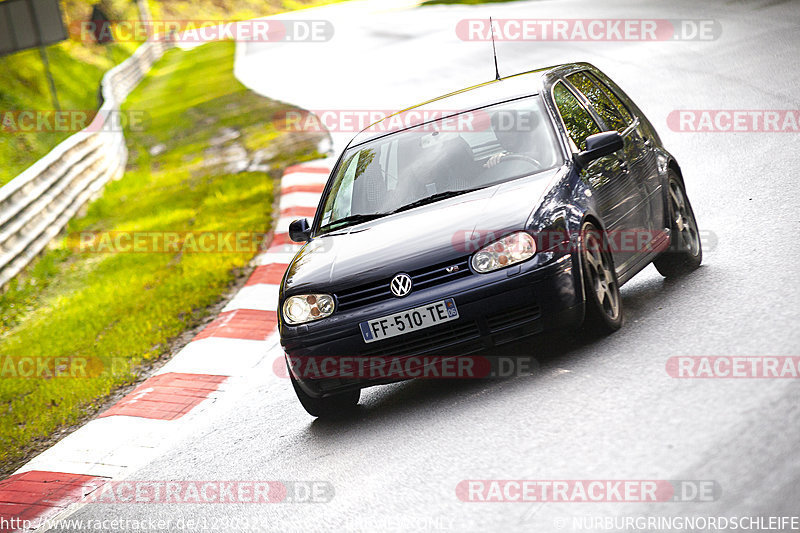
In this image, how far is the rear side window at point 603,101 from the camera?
303 inches

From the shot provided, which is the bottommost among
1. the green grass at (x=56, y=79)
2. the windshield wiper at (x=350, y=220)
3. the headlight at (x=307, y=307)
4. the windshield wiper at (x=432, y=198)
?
→ the green grass at (x=56, y=79)

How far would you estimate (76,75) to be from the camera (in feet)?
102

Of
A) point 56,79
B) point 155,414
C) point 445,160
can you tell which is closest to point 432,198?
point 445,160

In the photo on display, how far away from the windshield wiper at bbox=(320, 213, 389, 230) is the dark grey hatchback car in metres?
0.01

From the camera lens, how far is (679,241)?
773cm

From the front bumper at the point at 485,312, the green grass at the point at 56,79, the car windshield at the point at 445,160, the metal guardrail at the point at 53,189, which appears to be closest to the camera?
the front bumper at the point at 485,312

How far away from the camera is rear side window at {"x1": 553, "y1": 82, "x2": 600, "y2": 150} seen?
23.2ft

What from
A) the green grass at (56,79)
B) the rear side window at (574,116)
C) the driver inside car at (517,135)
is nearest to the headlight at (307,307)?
the driver inside car at (517,135)

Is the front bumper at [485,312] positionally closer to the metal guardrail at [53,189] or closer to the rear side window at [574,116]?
the rear side window at [574,116]

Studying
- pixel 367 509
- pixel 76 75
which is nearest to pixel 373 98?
pixel 76 75

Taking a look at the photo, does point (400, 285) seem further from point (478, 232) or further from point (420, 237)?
point (478, 232)

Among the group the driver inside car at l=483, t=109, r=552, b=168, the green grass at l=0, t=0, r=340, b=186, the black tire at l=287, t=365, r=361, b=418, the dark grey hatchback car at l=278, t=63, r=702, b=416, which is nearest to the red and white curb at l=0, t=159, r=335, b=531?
the black tire at l=287, t=365, r=361, b=418

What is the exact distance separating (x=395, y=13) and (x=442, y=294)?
36246 mm

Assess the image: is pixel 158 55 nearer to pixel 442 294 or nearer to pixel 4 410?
pixel 4 410
